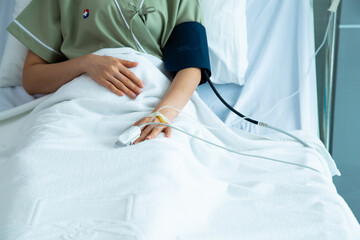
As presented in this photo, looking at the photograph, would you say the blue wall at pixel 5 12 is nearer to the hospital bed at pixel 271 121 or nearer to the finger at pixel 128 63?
the hospital bed at pixel 271 121

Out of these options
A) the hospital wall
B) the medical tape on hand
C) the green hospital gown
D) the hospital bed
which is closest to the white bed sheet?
the hospital bed

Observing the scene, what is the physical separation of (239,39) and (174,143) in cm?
76

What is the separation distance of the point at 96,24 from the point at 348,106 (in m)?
1.03

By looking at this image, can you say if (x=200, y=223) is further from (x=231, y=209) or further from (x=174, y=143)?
(x=174, y=143)

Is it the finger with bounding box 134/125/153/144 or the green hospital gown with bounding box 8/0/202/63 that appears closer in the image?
the finger with bounding box 134/125/153/144

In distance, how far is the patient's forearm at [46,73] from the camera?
4.65 ft

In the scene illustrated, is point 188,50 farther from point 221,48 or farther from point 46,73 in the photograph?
point 46,73

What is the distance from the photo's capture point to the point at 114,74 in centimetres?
132

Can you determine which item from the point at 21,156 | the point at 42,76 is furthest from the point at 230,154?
the point at 42,76

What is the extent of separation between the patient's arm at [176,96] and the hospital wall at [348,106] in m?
0.63

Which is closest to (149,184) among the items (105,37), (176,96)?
(176,96)

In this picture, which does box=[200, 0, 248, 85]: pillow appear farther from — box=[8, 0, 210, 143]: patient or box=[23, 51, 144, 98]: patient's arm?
box=[23, 51, 144, 98]: patient's arm

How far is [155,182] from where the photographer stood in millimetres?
906

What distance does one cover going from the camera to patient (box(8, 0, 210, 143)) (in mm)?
1419
